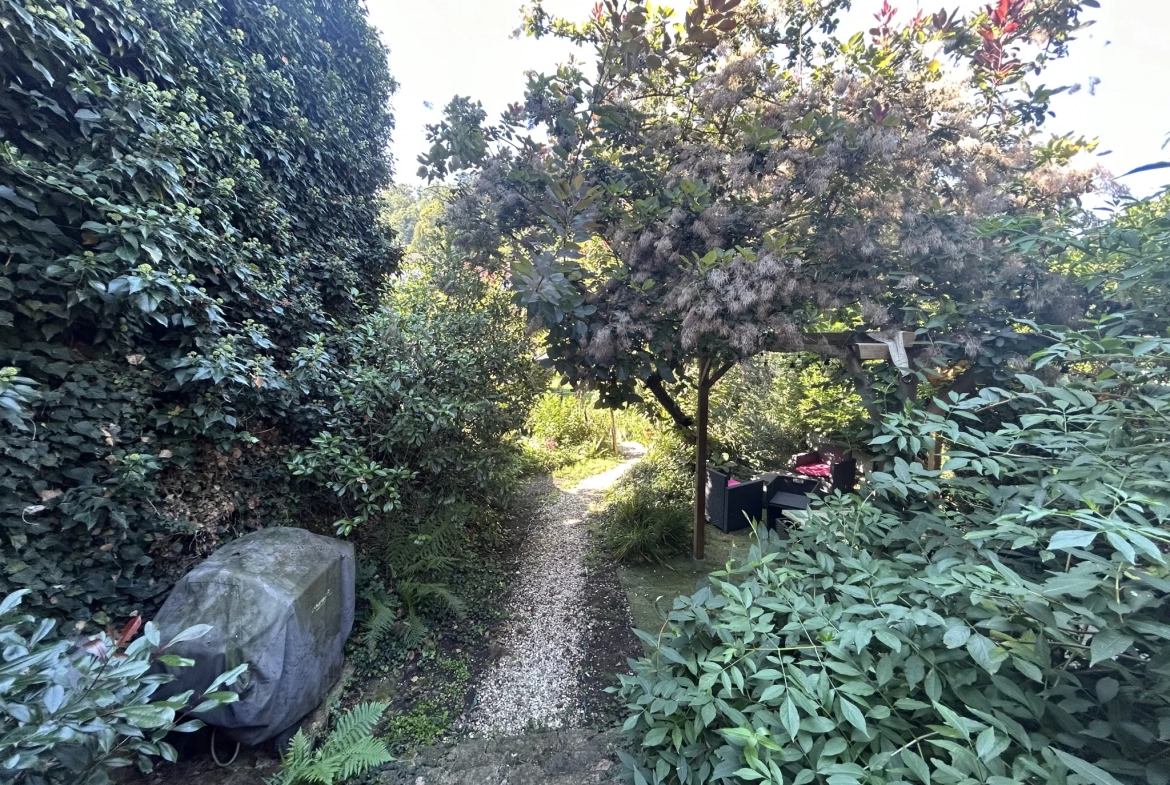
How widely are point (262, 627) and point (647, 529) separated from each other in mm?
3161

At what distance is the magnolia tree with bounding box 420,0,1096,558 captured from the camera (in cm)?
242

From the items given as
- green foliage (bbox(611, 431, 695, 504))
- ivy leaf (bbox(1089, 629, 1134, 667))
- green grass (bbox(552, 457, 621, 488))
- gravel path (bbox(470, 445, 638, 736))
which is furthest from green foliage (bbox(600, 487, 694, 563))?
ivy leaf (bbox(1089, 629, 1134, 667))

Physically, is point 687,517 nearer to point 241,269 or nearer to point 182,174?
point 241,269

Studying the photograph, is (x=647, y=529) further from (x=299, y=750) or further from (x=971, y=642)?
(x=971, y=642)

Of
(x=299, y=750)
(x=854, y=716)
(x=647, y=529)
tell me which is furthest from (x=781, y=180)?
(x=299, y=750)

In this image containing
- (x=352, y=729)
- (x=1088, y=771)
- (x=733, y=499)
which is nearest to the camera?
(x=1088, y=771)

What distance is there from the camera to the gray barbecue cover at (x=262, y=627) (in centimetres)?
188

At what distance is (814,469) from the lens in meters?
5.05

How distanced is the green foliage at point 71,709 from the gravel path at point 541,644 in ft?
5.41

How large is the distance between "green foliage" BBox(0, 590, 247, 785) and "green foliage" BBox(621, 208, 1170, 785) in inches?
53.9

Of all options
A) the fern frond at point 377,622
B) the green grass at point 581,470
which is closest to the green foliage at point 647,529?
the green grass at point 581,470

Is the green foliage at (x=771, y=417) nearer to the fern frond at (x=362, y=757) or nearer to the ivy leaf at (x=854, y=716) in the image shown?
the fern frond at (x=362, y=757)

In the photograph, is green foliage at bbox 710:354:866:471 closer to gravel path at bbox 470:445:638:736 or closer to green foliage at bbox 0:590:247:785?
gravel path at bbox 470:445:638:736

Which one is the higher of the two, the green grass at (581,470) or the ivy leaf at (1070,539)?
the ivy leaf at (1070,539)
